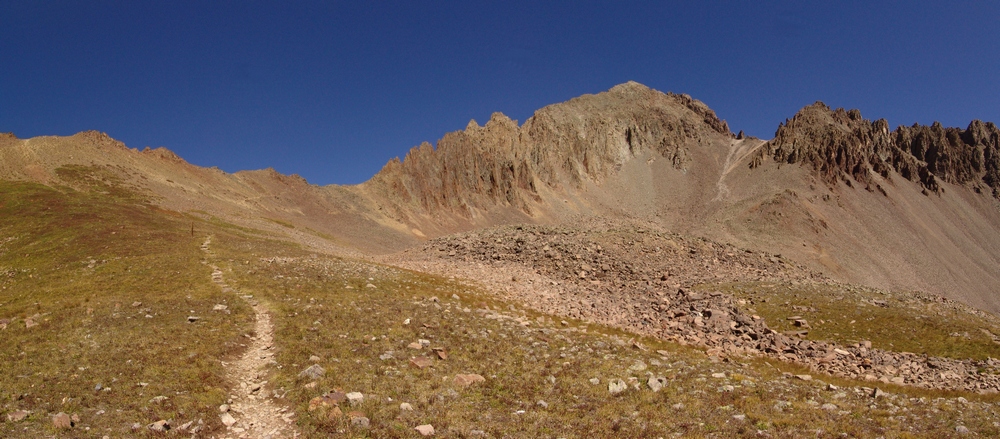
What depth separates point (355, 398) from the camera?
13.7 metres

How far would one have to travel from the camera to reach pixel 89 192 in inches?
2862

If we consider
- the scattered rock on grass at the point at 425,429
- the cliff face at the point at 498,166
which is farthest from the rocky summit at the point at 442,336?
the cliff face at the point at 498,166

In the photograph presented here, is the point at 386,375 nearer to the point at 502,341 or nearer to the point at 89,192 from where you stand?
the point at 502,341

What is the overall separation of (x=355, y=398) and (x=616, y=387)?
8.35 meters

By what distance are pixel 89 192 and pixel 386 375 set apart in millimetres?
83575

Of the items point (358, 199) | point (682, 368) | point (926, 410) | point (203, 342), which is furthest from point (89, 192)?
point (926, 410)

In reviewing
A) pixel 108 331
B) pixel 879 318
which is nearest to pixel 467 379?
pixel 108 331

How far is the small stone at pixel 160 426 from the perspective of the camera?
11773mm

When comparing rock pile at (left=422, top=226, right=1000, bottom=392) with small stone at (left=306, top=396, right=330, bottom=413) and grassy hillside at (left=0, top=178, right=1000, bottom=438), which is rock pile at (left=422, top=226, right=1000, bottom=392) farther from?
small stone at (left=306, top=396, right=330, bottom=413)

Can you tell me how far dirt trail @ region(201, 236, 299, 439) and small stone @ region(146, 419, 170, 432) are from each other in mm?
1284

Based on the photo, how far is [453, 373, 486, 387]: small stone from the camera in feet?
50.7

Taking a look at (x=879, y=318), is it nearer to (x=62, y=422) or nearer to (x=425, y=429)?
(x=425, y=429)

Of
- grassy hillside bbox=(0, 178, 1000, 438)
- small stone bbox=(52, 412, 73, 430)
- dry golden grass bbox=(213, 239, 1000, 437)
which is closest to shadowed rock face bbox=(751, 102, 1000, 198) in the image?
grassy hillside bbox=(0, 178, 1000, 438)

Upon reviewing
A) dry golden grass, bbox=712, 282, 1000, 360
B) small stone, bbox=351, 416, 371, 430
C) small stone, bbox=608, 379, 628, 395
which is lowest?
small stone, bbox=351, 416, 371, 430
